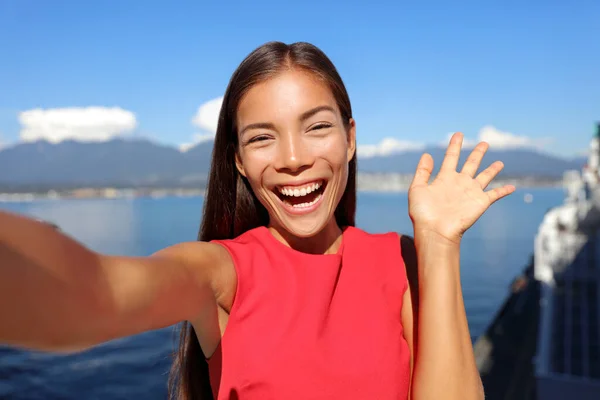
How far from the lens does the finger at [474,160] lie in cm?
177

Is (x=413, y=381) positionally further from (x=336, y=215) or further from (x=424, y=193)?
(x=336, y=215)

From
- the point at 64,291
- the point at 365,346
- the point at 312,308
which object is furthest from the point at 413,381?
the point at 64,291

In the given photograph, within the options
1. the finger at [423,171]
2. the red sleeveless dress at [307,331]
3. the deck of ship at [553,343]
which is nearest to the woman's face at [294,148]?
the red sleeveless dress at [307,331]

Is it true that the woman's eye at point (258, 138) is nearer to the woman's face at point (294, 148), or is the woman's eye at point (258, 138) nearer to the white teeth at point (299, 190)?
the woman's face at point (294, 148)

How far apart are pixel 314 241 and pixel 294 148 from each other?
0.38 metres

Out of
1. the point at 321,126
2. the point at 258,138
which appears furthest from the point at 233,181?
the point at 321,126

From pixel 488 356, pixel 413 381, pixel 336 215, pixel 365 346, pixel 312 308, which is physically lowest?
pixel 488 356

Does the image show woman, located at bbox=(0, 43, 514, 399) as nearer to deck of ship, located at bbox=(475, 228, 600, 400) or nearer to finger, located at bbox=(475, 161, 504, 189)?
finger, located at bbox=(475, 161, 504, 189)

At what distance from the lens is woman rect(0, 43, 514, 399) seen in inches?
58.8

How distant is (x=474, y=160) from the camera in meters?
1.83

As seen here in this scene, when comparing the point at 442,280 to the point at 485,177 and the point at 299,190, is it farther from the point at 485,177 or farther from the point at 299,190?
the point at 299,190

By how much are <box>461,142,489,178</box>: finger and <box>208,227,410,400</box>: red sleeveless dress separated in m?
0.46

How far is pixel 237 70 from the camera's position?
1.76m

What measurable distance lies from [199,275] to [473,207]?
0.89 meters
